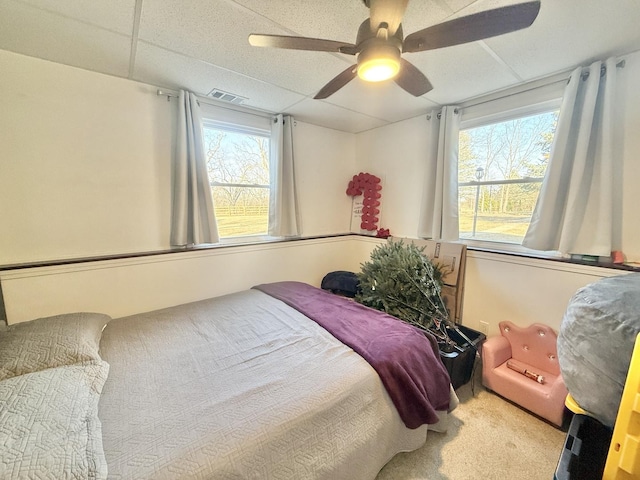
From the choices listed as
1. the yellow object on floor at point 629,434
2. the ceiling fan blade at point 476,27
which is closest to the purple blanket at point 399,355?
the yellow object on floor at point 629,434

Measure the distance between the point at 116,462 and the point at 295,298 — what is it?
58.4 inches

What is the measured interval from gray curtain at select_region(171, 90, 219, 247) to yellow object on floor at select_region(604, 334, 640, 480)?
255 cm

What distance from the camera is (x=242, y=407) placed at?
43.7 inches

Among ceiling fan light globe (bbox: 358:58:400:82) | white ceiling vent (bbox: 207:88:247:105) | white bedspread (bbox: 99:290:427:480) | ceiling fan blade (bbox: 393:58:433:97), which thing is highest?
white ceiling vent (bbox: 207:88:247:105)

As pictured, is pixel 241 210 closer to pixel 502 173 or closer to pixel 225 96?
pixel 225 96

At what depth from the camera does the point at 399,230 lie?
307cm

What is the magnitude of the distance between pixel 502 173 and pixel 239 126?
8.39 feet

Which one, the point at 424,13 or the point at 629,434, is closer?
the point at 629,434

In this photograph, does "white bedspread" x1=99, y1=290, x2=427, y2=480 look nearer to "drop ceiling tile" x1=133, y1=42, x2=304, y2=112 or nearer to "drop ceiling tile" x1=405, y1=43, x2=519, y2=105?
"drop ceiling tile" x1=133, y1=42, x2=304, y2=112

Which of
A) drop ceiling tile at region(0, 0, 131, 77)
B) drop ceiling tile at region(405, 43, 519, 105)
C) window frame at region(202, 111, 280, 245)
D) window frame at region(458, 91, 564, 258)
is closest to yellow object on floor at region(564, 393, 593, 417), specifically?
window frame at region(458, 91, 564, 258)

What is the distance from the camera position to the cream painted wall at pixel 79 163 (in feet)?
5.52

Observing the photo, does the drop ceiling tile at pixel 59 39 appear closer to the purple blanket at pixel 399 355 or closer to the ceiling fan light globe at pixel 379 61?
the ceiling fan light globe at pixel 379 61

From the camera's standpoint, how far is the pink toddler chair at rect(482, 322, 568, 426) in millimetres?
1655

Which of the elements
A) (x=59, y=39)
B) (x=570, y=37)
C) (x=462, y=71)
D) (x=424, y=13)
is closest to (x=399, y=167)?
(x=462, y=71)
